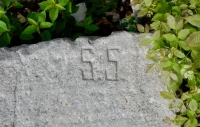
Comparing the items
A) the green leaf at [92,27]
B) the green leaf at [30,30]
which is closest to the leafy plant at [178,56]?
the green leaf at [92,27]

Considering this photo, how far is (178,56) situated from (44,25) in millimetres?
683

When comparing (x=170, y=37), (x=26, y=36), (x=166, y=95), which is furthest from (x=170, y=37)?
(x=26, y=36)

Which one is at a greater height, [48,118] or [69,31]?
[69,31]

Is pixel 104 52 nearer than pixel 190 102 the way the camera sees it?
No

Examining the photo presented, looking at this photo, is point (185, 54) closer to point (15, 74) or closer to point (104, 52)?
point (104, 52)

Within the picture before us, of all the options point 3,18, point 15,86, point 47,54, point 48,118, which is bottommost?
point 48,118

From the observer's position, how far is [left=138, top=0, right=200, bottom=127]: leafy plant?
5.24 ft

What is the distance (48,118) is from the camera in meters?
1.67

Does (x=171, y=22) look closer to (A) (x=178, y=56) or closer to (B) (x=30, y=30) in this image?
(A) (x=178, y=56)

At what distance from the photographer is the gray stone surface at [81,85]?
167 cm

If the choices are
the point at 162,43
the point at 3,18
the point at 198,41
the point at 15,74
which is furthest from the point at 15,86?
the point at 198,41

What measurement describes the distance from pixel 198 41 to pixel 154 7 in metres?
0.35

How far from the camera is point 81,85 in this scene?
1.72 m

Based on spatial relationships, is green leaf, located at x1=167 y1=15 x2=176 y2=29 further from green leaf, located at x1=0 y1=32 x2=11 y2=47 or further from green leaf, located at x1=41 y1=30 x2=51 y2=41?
green leaf, located at x1=0 y1=32 x2=11 y2=47
